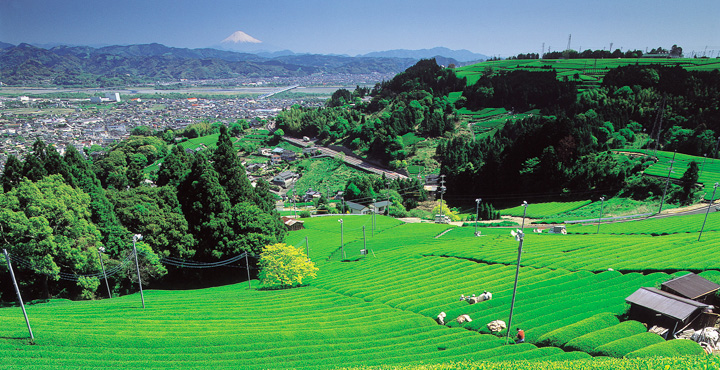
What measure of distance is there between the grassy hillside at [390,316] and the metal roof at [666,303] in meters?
1.52

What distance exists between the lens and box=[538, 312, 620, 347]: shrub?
706 inches

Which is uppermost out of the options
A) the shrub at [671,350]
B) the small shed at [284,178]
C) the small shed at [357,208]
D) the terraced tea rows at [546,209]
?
the shrub at [671,350]

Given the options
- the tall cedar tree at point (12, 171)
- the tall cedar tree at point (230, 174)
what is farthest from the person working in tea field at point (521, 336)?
Result: the tall cedar tree at point (12, 171)

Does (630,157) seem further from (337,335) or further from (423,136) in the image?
(337,335)

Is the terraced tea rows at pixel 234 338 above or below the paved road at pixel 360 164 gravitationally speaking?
above

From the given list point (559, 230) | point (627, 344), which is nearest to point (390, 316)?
point (627, 344)

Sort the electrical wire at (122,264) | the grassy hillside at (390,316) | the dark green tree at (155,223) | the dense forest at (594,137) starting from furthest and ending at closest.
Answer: the dense forest at (594,137)
the dark green tree at (155,223)
the electrical wire at (122,264)
the grassy hillside at (390,316)

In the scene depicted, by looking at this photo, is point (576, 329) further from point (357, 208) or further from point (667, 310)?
point (357, 208)

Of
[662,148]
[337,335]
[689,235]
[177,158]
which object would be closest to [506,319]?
[337,335]

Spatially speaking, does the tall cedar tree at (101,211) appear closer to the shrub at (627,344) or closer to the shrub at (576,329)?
the shrub at (576,329)

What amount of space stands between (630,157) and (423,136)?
6674 cm

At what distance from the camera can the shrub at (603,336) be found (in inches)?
669

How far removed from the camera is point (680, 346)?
16.0m

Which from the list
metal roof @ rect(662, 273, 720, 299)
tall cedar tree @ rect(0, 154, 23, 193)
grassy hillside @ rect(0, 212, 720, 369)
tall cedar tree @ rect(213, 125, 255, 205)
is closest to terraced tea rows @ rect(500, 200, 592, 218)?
grassy hillside @ rect(0, 212, 720, 369)
